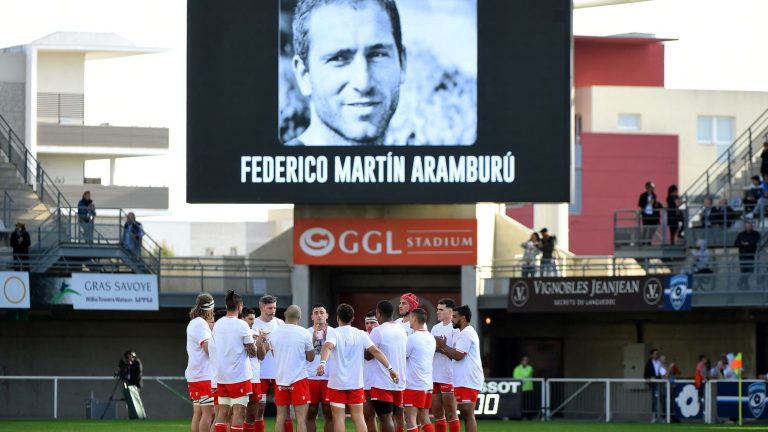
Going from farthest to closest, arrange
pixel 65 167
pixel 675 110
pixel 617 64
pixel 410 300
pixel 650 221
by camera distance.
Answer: pixel 617 64 → pixel 675 110 → pixel 65 167 → pixel 650 221 → pixel 410 300

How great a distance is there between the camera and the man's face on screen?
125 ft

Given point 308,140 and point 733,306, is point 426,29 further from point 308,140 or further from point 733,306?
point 733,306

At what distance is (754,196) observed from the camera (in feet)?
130

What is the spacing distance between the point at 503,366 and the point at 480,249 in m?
3.81

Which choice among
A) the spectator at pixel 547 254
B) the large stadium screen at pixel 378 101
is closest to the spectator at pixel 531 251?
the spectator at pixel 547 254

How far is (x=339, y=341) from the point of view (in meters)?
20.3

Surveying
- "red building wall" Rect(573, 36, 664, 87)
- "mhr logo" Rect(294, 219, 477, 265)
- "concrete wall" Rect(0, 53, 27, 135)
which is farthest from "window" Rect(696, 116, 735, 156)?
"mhr logo" Rect(294, 219, 477, 265)

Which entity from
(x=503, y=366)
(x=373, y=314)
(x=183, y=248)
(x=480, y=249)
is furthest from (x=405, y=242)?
(x=183, y=248)

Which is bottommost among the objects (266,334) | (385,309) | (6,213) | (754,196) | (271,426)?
(271,426)

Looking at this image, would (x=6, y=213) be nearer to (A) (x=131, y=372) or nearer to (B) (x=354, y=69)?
(A) (x=131, y=372)

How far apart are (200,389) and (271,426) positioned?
11.3 m

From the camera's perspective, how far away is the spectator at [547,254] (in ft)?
133

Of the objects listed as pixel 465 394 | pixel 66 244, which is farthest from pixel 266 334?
pixel 66 244

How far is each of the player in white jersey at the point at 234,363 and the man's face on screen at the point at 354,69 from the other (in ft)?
60.0
